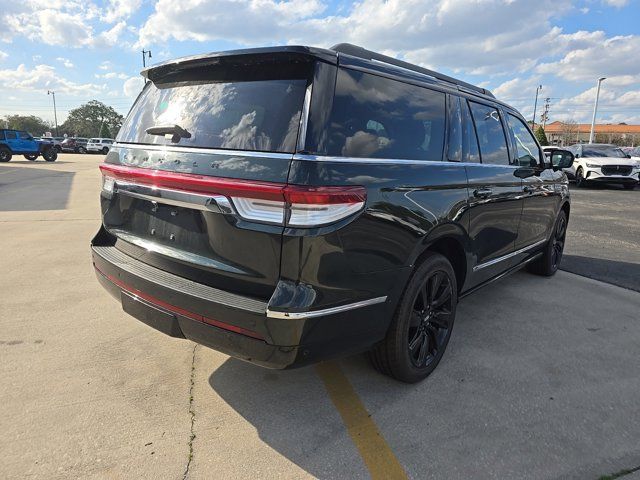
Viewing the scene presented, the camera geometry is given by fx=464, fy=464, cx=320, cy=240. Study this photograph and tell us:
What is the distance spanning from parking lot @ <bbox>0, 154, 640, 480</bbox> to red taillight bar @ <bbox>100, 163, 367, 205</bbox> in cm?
130

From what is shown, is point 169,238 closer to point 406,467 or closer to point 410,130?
point 410,130

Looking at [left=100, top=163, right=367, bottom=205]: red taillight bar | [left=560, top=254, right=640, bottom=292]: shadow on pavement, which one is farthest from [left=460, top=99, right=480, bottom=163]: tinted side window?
[left=560, top=254, right=640, bottom=292]: shadow on pavement

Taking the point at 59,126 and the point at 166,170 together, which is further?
the point at 59,126

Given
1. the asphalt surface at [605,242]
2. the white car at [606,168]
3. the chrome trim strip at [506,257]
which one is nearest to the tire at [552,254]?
the chrome trim strip at [506,257]

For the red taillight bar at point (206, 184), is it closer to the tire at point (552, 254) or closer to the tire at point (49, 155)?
the tire at point (552, 254)

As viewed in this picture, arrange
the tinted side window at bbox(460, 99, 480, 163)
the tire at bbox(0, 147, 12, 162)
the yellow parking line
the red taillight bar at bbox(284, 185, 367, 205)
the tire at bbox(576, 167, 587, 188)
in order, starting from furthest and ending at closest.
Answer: the tire at bbox(0, 147, 12, 162)
the tire at bbox(576, 167, 587, 188)
the tinted side window at bbox(460, 99, 480, 163)
the yellow parking line
the red taillight bar at bbox(284, 185, 367, 205)

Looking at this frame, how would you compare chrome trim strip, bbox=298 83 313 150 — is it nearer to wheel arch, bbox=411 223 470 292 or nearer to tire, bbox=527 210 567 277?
wheel arch, bbox=411 223 470 292

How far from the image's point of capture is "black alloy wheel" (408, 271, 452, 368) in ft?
9.74

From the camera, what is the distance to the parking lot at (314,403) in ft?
7.57

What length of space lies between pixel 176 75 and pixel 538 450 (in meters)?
A: 2.94

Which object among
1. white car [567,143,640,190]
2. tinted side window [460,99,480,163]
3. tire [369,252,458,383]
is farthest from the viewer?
white car [567,143,640,190]

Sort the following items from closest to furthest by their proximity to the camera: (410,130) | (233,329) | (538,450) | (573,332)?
(233,329) → (538,450) → (410,130) → (573,332)

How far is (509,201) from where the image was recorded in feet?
13.0

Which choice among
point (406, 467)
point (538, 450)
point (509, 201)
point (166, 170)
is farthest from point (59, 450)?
point (509, 201)
